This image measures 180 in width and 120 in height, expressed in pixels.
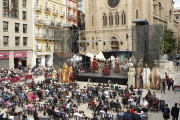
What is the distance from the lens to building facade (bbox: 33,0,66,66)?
36.5 metres

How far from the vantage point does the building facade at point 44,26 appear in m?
36.5

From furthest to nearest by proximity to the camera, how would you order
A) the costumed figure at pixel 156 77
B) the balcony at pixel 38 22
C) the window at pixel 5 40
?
the balcony at pixel 38 22, the window at pixel 5 40, the costumed figure at pixel 156 77

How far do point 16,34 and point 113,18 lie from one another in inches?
792

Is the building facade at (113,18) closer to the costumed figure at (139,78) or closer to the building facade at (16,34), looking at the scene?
the building facade at (16,34)

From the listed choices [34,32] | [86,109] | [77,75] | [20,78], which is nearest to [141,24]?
[77,75]

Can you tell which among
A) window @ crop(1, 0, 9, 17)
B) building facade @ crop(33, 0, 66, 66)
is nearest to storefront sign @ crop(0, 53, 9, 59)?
building facade @ crop(33, 0, 66, 66)

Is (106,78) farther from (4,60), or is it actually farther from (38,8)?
(38,8)

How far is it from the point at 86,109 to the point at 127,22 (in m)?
29.4

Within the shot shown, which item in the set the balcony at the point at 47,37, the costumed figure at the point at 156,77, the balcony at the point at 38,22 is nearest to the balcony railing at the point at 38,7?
the balcony at the point at 38,22

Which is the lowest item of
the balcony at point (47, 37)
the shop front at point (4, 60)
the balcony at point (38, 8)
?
the shop front at point (4, 60)

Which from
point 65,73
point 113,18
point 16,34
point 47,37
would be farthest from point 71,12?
point 65,73

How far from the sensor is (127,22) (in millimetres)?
39188

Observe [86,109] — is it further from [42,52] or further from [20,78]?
[42,52]

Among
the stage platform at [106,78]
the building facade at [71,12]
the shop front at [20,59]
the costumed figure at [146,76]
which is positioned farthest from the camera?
the building facade at [71,12]
